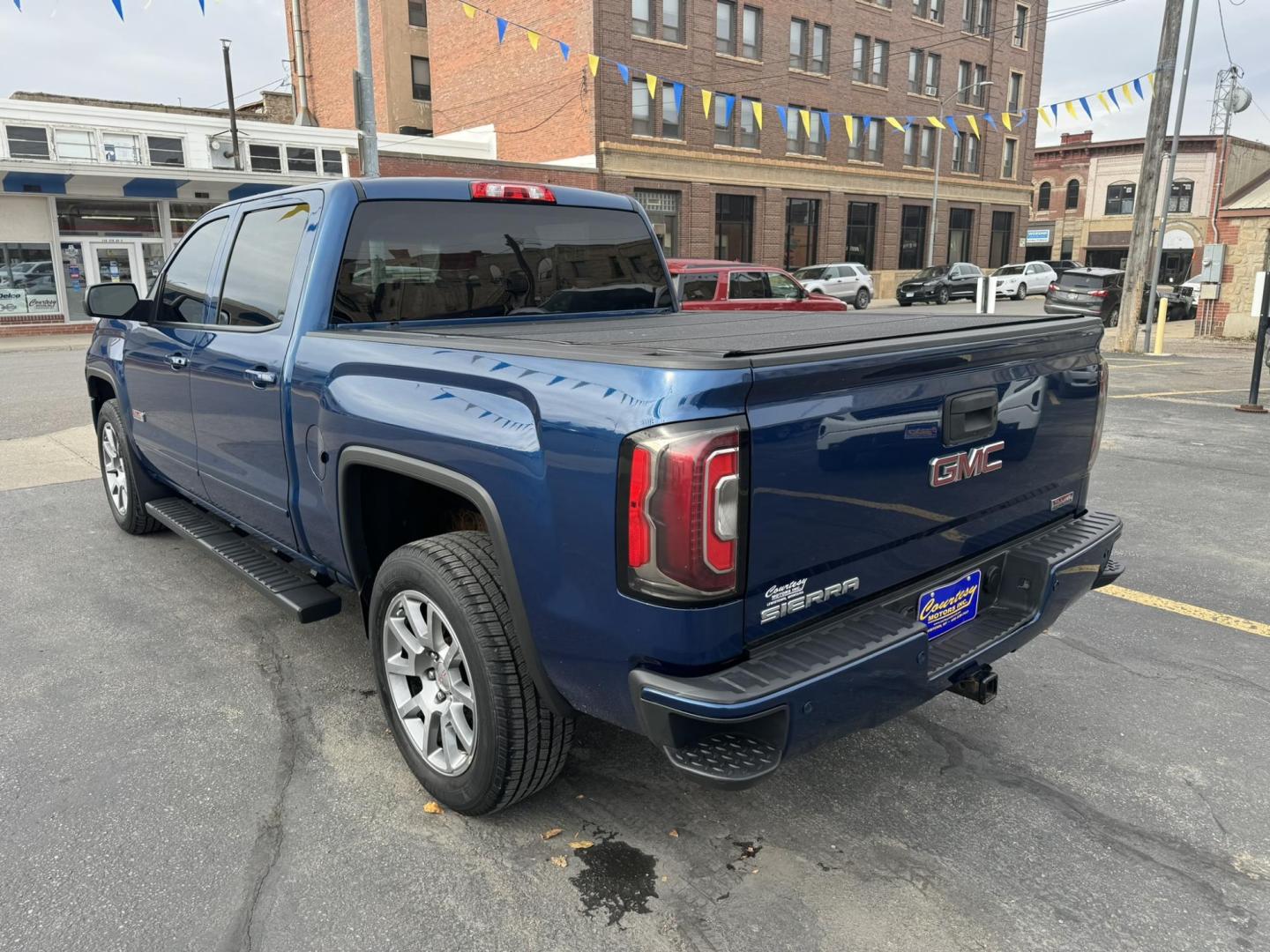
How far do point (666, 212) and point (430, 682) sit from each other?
1241 inches

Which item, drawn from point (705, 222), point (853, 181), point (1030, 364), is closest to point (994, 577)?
point (1030, 364)

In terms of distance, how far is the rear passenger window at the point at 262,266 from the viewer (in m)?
3.57

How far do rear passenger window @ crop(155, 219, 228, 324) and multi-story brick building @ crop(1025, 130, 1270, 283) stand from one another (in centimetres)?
5154

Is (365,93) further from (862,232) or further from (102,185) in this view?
(862,232)

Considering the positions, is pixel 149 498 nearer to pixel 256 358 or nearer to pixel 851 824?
pixel 256 358

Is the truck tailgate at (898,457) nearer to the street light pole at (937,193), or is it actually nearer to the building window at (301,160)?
the building window at (301,160)

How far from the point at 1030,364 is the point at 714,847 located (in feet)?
5.81

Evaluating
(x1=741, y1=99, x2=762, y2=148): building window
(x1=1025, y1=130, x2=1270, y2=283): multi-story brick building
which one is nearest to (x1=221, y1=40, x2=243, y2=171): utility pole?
(x1=741, y1=99, x2=762, y2=148): building window

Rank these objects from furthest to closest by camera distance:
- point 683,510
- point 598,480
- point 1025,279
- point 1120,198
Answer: point 1120,198
point 1025,279
point 598,480
point 683,510

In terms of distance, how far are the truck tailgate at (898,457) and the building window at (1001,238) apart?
4707cm

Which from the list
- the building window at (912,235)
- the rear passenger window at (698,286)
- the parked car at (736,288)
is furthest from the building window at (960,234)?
the rear passenger window at (698,286)

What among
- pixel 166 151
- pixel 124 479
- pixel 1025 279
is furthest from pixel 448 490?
pixel 1025 279

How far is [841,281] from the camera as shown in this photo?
103 ft

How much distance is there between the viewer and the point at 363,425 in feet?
9.51
